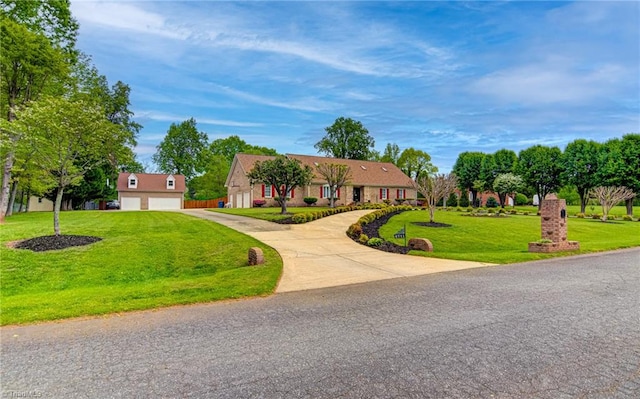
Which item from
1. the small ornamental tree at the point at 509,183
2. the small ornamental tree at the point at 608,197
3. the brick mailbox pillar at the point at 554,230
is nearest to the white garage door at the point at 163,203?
the small ornamental tree at the point at 509,183

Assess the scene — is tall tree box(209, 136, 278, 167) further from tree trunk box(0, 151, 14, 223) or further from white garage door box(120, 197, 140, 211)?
tree trunk box(0, 151, 14, 223)

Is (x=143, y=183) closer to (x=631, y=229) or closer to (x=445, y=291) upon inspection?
(x=445, y=291)

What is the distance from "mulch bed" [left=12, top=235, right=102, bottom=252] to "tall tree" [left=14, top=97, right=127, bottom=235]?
40cm

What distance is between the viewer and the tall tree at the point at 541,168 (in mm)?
34406

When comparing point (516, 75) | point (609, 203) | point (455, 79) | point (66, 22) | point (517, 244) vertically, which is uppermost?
point (66, 22)

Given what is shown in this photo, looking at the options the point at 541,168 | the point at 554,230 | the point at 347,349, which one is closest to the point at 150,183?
the point at 554,230

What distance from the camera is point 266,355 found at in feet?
11.7

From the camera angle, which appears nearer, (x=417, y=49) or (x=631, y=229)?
(x=417, y=49)

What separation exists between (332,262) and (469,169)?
37.4 metres

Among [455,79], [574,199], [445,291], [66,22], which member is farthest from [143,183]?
[574,199]

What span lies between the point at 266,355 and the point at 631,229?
24.8m

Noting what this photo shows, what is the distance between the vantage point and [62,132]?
9.73 meters

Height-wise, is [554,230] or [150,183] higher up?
[150,183]

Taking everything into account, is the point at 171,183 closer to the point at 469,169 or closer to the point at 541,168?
the point at 469,169
